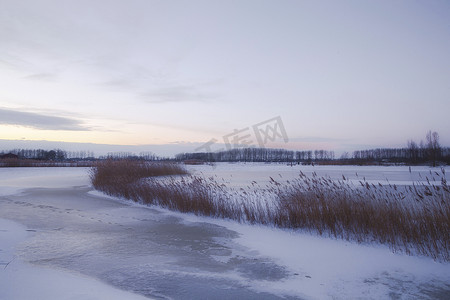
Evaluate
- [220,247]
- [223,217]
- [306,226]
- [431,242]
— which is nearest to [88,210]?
[223,217]

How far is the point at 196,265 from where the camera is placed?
4703 mm

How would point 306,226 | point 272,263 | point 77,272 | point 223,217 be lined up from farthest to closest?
1. point 223,217
2. point 306,226
3. point 272,263
4. point 77,272

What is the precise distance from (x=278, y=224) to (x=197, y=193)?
3.15 metres

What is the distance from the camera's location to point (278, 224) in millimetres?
7266

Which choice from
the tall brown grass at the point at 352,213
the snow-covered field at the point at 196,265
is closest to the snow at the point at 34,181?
the tall brown grass at the point at 352,213

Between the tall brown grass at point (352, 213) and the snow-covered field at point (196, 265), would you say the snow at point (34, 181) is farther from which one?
the snow-covered field at point (196, 265)

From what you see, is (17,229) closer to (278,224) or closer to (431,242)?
(278,224)

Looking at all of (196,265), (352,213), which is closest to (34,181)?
(196,265)

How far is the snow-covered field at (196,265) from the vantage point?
3.67 m

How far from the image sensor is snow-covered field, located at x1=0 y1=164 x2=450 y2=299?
3.67 metres

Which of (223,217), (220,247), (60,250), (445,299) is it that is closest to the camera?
(445,299)

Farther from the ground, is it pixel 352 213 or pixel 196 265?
pixel 352 213

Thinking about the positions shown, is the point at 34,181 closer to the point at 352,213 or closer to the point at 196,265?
the point at 196,265

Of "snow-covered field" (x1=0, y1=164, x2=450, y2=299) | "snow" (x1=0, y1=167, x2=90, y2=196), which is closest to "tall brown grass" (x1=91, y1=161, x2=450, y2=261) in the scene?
"snow-covered field" (x1=0, y1=164, x2=450, y2=299)
